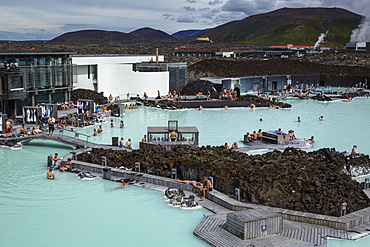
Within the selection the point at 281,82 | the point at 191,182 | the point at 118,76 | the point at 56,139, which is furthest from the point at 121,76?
the point at 191,182

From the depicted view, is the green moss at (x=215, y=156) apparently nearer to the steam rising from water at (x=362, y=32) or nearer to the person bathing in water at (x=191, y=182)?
the person bathing in water at (x=191, y=182)

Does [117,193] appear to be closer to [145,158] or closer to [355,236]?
[145,158]

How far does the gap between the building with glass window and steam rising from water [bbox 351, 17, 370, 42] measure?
143790mm

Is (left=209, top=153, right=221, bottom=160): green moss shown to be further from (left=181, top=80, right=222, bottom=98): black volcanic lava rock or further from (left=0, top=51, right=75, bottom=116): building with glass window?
(left=181, top=80, right=222, bottom=98): black volcanic lava rock

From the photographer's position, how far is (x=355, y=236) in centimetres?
Answer: 1189

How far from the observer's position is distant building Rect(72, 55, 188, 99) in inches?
1631

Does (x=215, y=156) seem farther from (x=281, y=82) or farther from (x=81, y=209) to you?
(x=281, y=82)

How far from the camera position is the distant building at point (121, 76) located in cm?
4144

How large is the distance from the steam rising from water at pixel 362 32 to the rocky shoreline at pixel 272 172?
153 meters

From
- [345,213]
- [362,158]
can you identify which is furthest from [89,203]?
[362,158]

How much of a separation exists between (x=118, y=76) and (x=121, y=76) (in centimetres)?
29

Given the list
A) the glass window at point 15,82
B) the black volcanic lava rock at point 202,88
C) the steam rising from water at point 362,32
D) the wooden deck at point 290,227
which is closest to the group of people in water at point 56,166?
the wooden deck at point 290,227

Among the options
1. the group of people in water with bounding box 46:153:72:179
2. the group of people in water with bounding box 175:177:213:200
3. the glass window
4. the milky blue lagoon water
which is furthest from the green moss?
the glass window

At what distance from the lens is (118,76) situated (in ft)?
143
